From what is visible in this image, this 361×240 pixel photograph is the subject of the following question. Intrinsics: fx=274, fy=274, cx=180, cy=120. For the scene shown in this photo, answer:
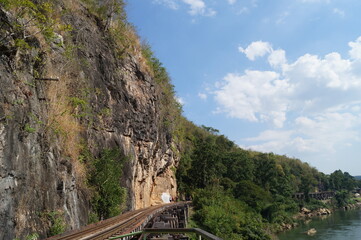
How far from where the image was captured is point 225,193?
43.2 m

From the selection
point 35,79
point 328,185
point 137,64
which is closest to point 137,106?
point 137,64

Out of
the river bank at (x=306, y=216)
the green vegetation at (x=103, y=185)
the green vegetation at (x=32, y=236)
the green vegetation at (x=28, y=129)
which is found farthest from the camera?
the river bank at (x=306, y=216)

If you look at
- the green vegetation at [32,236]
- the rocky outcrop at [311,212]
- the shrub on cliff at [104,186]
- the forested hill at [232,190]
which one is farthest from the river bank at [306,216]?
Result: the green vegetation at [32,236]

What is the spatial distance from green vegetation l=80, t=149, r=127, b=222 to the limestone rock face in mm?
853

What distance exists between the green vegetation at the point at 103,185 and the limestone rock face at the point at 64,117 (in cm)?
85

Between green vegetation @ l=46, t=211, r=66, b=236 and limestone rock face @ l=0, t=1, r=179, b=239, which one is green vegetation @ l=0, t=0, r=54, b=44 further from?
green vegetation @ l=46, t=211, r=66, b=236

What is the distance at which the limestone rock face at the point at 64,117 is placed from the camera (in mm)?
8539

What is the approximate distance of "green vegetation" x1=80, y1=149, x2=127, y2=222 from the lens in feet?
49.8

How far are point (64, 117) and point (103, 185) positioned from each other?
15.1ft

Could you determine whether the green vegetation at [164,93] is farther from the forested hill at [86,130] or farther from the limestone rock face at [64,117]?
the limestone rock face at [64,117]

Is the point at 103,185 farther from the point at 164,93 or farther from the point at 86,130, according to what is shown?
the point at 164,93

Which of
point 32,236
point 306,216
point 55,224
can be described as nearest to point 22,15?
point 55,224

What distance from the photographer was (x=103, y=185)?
15.4 meters

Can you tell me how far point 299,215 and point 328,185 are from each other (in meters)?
45.7
